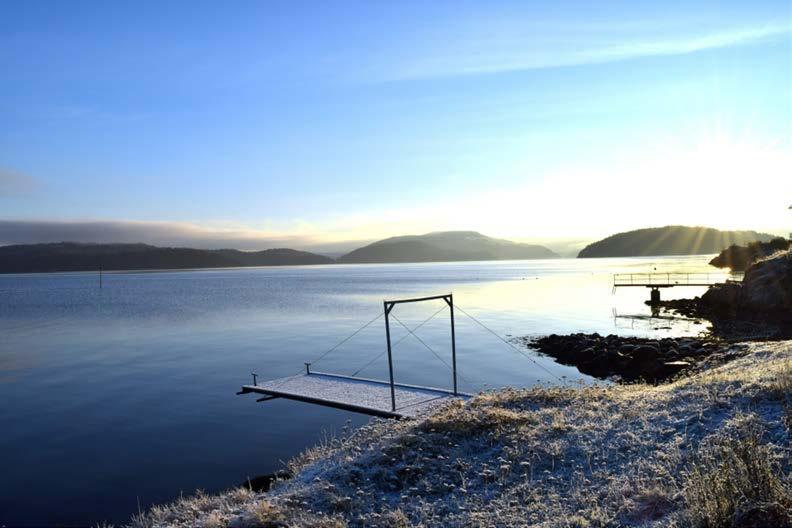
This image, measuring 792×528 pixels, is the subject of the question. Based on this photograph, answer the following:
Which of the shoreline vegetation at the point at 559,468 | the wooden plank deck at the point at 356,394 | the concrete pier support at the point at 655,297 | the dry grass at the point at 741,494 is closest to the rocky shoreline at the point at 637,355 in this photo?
the wooden plank deck at the point at 356,394

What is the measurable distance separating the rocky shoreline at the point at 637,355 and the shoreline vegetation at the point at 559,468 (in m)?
12.3

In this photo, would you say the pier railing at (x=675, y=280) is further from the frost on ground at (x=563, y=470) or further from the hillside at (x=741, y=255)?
the frost on ground at (x=563, y=470)

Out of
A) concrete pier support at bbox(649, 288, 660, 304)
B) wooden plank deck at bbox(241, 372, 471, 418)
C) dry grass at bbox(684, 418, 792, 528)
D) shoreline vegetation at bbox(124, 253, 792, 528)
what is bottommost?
concrete pier support at bbox(649, 288, 660, 304)

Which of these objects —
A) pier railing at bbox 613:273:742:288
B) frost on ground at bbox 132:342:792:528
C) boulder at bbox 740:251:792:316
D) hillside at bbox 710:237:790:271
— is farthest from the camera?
hillside at bbox 710:237:790:271

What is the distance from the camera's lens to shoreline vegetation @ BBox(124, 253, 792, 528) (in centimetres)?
778

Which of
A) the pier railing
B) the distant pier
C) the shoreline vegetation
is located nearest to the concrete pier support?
the distant pier

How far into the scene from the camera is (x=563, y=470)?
10500 millimetres

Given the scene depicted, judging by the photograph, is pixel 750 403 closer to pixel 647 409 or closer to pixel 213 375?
pixel 647 409

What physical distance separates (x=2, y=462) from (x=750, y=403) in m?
22.6

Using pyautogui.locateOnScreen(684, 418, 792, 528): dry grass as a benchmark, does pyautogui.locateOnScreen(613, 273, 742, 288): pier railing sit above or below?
below

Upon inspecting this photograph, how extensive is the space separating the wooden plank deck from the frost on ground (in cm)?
458

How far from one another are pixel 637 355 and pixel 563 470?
23602 mm

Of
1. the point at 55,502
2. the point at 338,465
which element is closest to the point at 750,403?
the point at 338,465

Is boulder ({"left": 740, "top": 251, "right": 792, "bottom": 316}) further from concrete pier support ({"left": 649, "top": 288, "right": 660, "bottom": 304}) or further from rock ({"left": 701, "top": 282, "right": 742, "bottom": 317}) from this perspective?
concrete pier support ({"left": 649, "top": 288, "right": 660, "bottom": 304})
